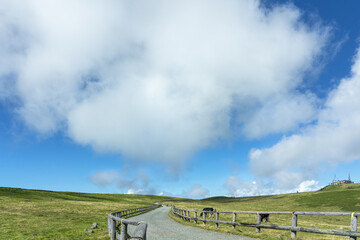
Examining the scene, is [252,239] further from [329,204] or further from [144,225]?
[329,204]

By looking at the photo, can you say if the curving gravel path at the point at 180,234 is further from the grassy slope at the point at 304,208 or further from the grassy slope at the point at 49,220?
the grassy slope at the point at 49,220

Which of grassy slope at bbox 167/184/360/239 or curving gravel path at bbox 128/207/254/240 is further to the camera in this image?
grassy slope at bbox 167/184/360/239

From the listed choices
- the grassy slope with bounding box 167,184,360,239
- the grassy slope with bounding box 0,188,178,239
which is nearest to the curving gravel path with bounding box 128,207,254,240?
the grassy slope with bounding box 167,184,360,239

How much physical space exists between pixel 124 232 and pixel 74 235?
42.3 feet

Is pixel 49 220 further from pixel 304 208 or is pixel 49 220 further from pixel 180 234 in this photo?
pixel 304 208

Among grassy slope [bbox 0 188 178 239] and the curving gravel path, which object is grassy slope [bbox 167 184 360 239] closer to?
the curving gravel path

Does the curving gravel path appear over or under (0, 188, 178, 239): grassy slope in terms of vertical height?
over

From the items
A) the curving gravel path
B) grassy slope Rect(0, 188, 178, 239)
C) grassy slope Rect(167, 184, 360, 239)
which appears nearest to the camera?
the curving gravel path

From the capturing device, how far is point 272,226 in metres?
14.2

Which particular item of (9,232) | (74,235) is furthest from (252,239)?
(9,232)

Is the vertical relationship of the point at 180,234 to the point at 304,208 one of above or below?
above

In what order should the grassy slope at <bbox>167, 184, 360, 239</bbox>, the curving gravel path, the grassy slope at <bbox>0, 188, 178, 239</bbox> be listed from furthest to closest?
1. the grassy slope at <bbox>0, 188, 178, 239</bbox>
2. the grassy slope at <bbox>167, 184, 360, 239</bbox>
3. the curving gravel path

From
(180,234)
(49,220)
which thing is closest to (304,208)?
(49,220)

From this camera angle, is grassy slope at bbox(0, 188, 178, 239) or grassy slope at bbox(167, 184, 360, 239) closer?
grassy slope at bbox(167, 184, 360, 239)
